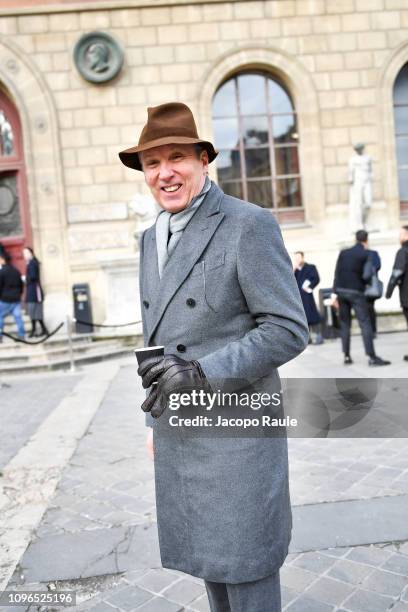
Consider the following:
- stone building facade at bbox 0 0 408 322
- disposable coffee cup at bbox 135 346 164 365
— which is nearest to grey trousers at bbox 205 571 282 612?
disposable coffee cup at bbox 135 346 164 365

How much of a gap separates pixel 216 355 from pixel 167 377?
0.52 feet

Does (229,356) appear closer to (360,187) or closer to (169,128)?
(169,128)

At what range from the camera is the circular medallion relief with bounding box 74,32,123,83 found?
13.6m

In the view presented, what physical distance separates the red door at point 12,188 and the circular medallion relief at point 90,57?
207 cm

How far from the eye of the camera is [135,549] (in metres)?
3.17

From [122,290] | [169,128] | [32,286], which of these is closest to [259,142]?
[122,290]

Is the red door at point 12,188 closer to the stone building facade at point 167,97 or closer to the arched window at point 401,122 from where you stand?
the stone building facade at point 167,97

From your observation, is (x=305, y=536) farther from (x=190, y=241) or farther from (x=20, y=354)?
(x=20, y=354)

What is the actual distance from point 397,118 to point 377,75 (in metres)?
1.37

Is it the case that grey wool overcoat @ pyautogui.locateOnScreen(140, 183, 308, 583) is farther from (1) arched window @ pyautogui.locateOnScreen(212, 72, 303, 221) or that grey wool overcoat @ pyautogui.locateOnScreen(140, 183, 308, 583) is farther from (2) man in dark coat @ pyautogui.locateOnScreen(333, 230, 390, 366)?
(1) arched window @ pyautogui.locateOnScreen(212, 72, 303, 221)

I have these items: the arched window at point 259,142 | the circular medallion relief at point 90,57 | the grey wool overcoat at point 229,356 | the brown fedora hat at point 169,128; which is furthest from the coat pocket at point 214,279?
the arched window at point 259,142

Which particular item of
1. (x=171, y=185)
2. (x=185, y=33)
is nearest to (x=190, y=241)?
(x=171, y=185)

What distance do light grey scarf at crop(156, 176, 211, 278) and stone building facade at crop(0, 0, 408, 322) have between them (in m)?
11.4

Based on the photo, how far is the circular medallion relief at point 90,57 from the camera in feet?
44.8
